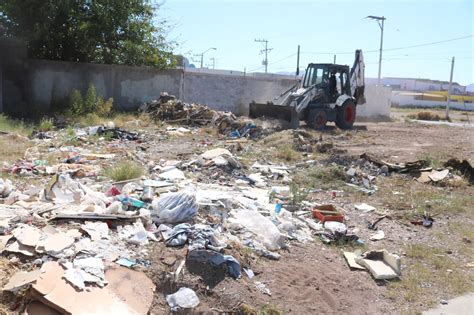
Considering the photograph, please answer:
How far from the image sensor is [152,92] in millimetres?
18109

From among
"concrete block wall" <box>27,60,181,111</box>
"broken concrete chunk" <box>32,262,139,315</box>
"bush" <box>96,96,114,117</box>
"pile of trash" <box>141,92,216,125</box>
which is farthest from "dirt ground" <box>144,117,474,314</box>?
"concrete block wall" <box>27,60,181,111</box>

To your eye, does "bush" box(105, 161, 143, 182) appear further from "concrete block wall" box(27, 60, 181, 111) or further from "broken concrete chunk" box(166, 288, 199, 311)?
"concrete block wall" box(27, 60, 181, 111)

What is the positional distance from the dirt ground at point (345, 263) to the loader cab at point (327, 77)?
21.7ft

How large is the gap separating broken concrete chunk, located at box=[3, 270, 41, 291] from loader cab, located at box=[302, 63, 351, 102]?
14.1 m

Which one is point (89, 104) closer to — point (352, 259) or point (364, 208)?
point (364, 208)

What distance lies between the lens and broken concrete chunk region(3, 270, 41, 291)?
365cm

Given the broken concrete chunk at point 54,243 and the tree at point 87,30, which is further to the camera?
the tree at point 87,30

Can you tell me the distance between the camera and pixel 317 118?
16359mm

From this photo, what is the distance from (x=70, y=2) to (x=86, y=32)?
1.11 meters

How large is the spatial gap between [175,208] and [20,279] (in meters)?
1.83

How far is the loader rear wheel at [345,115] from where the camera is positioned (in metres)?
17.0

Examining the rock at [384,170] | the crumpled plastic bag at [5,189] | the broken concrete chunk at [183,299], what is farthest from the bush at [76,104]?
the broken concrete chunk at [183,299]

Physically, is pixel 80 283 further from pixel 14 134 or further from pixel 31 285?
pixel 14 134

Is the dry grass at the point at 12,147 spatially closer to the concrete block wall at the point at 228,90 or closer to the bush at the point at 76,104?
the bush at the point at 76,104
